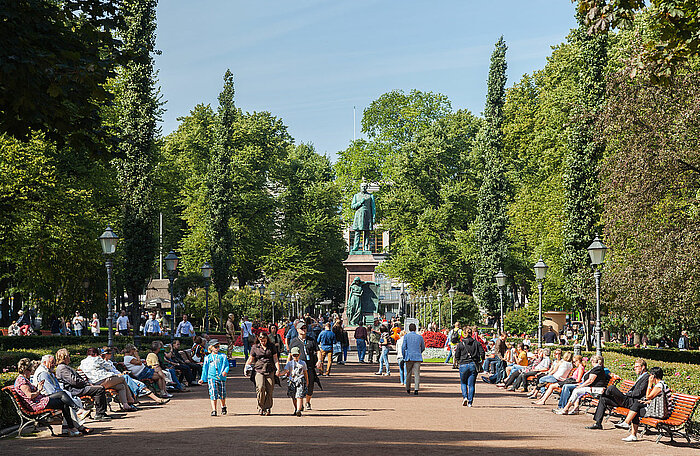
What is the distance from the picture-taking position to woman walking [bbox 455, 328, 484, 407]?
17703 millimetres

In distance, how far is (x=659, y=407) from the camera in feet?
43.8

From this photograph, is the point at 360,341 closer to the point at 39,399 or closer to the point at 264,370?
the point at 264,370

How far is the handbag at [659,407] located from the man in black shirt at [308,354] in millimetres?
6465

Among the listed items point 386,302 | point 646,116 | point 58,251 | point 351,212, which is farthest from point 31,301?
point 386,302

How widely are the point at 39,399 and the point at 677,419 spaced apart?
33.9 feet

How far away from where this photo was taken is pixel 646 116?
27.3m

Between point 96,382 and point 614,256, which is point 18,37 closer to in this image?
point 96,382

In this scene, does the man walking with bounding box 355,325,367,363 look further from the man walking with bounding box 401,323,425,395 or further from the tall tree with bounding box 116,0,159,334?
the man walking with bounding box 401,323,425,395

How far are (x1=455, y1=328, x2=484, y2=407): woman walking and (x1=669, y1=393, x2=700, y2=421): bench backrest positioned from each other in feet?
16.3

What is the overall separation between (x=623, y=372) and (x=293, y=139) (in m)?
47.7

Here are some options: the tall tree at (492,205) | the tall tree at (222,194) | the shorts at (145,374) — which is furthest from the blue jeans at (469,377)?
the tall tree at (222,194)

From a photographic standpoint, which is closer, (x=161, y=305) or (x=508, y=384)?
(x=508, y=384)

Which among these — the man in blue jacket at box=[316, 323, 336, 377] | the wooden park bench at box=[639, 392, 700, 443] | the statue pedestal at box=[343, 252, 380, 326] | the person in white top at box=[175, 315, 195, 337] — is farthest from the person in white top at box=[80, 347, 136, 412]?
the statue pedestal at box=[343, 252, 380, 326]

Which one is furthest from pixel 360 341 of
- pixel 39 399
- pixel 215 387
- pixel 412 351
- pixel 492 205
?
pixel 492 205
